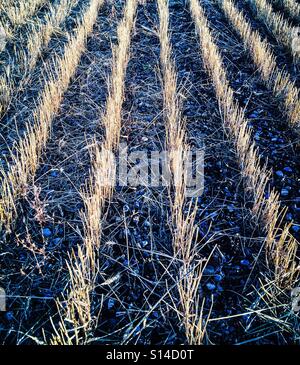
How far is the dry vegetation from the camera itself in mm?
1898

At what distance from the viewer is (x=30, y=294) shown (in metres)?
2.00

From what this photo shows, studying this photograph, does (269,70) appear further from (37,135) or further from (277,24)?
(37,135)

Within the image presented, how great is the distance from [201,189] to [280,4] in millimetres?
4932

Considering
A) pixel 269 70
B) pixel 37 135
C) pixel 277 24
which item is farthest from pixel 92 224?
pixel 277 24

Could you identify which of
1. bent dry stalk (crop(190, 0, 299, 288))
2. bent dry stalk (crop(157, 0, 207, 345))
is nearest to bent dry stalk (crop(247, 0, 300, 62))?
bent dry stalk (crop(190, 0, 299, 288))

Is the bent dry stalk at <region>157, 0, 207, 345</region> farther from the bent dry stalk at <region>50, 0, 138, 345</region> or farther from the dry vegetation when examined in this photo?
the bent dry stalk at <region>50, 0, 138, 345</region>

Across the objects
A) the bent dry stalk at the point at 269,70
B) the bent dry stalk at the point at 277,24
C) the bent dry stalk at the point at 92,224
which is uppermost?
the bent dry stalk at the point at 277,24

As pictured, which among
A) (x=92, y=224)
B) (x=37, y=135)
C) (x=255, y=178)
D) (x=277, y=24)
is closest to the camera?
(x=92, y=224)

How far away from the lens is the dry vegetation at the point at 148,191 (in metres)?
1.90

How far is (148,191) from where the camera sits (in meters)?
2.71

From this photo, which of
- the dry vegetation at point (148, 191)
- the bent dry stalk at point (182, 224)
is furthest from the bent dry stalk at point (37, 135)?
the bent dry stalk at point (182, 224)

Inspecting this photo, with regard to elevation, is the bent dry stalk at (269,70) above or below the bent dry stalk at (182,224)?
above

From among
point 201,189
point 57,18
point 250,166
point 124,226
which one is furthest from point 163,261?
point 57,18

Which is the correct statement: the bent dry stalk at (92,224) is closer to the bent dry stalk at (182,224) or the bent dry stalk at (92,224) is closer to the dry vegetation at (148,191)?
the dry vegetation at (148,191)
